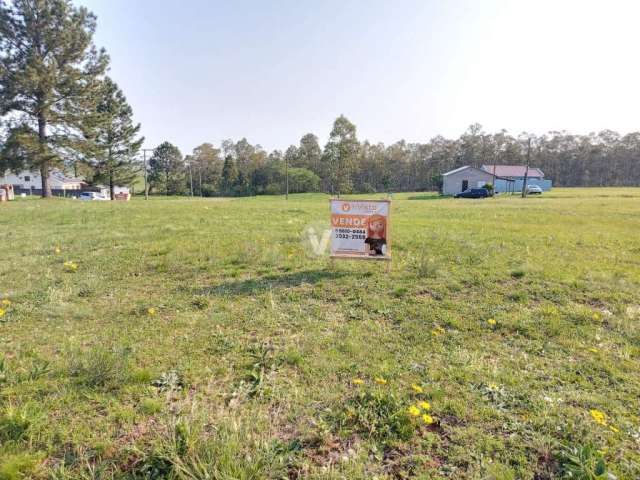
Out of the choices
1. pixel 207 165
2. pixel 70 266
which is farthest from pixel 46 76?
pixel 207 165

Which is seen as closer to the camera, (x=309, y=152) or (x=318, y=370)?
(x=318, y=370)

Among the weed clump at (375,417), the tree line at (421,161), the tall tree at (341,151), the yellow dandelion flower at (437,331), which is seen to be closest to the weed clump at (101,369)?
the weed clump at (375,417)

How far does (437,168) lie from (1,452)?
278 feet

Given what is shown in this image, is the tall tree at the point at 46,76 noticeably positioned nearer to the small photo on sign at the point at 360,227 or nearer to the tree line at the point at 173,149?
the tree line at the point at 173,149

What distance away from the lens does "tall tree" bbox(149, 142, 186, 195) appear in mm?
72181

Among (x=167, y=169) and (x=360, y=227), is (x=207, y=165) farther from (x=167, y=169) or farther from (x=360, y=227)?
(x=360, y=227)

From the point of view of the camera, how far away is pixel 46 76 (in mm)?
24734

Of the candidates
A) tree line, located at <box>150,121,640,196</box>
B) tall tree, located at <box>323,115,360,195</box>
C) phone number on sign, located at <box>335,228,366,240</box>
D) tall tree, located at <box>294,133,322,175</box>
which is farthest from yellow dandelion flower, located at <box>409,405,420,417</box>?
tall tree, located at <box>294,133,322,175</box>

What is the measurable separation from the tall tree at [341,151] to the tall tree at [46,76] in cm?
3582

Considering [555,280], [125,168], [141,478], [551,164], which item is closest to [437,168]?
[551,164]

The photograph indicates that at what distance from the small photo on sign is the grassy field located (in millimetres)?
463

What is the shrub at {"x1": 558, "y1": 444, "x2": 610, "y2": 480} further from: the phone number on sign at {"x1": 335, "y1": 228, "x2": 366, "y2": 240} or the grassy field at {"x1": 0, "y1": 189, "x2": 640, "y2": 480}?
the phone number on sign at {"x1": 335, "y1": 228, "x2": 366, "y2": 240}

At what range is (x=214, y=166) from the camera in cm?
8031

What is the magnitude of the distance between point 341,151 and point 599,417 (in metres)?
Result: 58.2
